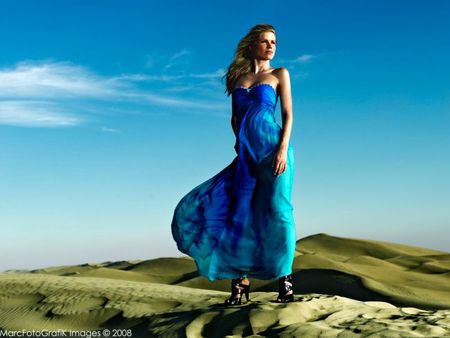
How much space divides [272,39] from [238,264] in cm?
212

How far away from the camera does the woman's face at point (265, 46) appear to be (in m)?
6.12

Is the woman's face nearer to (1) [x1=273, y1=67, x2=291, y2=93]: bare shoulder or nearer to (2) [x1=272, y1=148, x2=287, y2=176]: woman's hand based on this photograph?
(1) [x1=273, y1=67, x2=291, y2=93]: bare shoulder

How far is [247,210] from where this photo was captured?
5977 millimetres

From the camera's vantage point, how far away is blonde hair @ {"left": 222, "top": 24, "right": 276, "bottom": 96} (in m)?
6.17

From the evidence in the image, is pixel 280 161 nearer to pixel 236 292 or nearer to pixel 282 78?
pixel 282 78

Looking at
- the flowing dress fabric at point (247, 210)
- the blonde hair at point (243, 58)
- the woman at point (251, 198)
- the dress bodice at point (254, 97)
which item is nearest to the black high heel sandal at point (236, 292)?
the woman at point (251, 198)

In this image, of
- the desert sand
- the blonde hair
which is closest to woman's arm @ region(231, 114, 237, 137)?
the blonde hair

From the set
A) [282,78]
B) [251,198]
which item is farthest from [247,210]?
[282,78]

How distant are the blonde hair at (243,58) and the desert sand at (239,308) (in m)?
2.14

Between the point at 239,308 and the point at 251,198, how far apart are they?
0.99 m

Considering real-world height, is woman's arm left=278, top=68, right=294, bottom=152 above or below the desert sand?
above

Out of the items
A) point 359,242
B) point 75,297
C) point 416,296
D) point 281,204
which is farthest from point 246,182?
point 359,242

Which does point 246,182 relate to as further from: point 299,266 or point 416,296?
point 299,266

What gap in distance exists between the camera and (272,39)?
20.2ft
